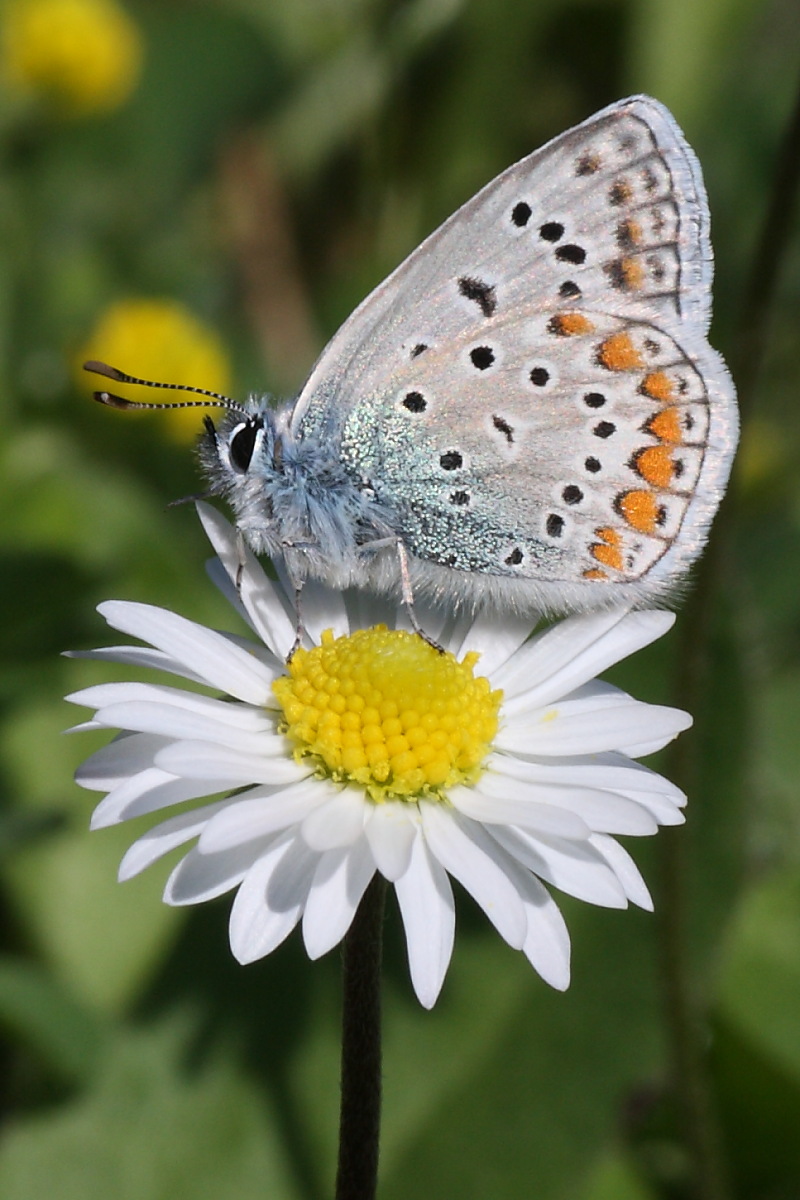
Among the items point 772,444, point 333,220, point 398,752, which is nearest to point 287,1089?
point 398,752

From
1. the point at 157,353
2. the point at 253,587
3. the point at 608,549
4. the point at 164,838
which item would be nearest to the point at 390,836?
the point at 164,838

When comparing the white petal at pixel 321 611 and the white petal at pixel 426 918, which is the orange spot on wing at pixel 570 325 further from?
the white petal at pixel 426 918

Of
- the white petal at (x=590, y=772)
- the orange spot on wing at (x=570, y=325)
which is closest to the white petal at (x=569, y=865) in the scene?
the white petal at (x=590, y=772)

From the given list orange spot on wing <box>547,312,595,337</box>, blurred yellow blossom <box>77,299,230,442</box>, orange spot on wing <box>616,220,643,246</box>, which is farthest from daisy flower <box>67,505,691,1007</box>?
blurred yellow blossom <box>77,299,230,442</box>

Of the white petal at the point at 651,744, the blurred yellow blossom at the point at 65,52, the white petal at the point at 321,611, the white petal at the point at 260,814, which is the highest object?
the blurred yellow blossom at the point at 65,52

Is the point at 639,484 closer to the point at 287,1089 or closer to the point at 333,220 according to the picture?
the point at 287,1089

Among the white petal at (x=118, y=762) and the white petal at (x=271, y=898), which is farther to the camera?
the white petal at (x=118, y=762)
